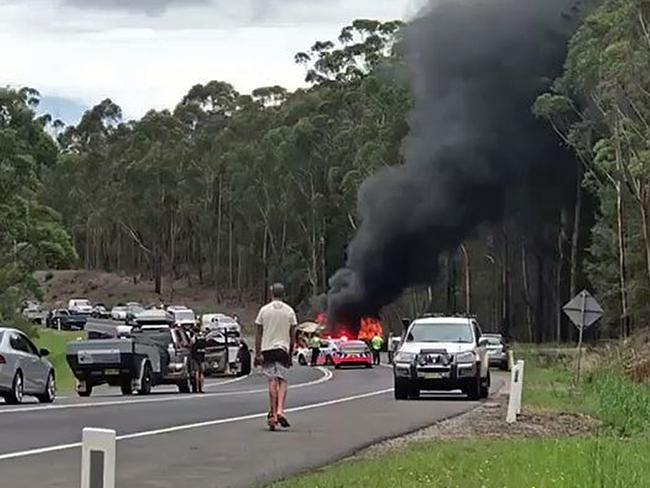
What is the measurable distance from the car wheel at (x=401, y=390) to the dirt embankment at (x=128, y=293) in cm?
7146

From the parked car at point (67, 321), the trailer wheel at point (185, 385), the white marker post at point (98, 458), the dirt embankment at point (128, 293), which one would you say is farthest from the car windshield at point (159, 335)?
the dirt embankment at point (128, 293)

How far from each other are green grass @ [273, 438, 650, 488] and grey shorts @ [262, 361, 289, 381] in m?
2.65

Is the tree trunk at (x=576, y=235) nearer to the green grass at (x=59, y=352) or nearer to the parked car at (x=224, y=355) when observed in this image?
the parked car at (x=224, y=355)

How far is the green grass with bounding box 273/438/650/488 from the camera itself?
11.5 metres

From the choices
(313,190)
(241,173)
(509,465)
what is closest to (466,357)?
(509,465)

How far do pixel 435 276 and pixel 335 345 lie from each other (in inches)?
256

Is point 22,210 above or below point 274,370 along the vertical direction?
above

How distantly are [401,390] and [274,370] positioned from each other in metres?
11.9

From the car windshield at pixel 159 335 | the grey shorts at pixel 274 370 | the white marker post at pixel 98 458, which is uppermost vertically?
the white marker post at pixel 98 458

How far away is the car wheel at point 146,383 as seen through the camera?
3269cm

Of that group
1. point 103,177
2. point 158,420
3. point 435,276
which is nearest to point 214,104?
point 103,177

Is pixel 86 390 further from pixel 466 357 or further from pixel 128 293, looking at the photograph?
pixel 128 293

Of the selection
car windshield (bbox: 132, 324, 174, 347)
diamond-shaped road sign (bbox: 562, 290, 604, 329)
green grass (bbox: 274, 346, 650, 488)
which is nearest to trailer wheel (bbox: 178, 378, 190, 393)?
car windshield (bbox: 132, 324, 174, 347)

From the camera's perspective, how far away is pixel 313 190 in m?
86.6
